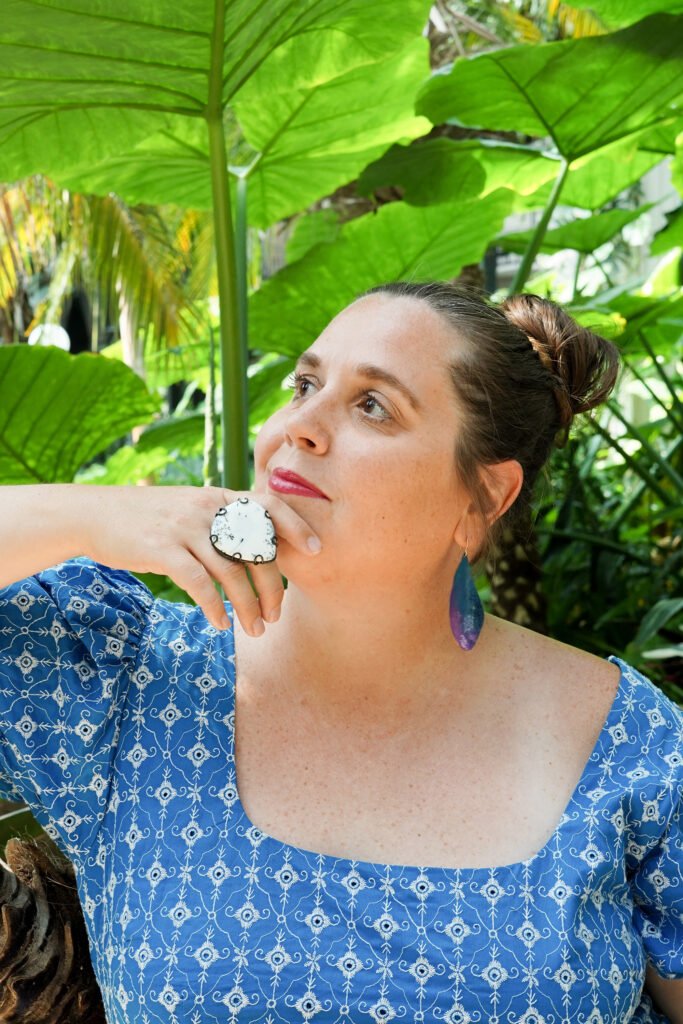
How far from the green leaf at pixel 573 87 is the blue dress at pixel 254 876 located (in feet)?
3.34

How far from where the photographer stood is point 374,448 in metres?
0.94

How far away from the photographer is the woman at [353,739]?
90 centimetres

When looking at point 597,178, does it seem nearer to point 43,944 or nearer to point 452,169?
point 452,169

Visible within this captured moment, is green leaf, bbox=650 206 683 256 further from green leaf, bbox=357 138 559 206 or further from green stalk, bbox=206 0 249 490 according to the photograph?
green stalk, bbox=206 0 249 490

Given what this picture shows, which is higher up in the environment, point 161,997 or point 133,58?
point 133,58

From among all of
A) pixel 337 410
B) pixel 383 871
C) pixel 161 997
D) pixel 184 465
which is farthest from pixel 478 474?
pixel 184 465

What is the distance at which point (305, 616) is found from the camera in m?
1.04

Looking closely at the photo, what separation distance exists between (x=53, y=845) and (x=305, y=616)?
38cm

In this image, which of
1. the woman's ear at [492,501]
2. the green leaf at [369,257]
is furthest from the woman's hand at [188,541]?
the green leaf at [369,257]

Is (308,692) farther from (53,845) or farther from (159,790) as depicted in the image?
(53,845)

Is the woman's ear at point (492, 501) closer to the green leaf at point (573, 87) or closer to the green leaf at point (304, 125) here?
the green leaf at point (304, 125)

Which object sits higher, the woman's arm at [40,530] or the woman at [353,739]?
the woman's arm at [40,530]

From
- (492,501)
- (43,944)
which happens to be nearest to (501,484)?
(492,501)

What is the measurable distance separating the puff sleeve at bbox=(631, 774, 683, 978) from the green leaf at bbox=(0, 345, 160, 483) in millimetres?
1089
